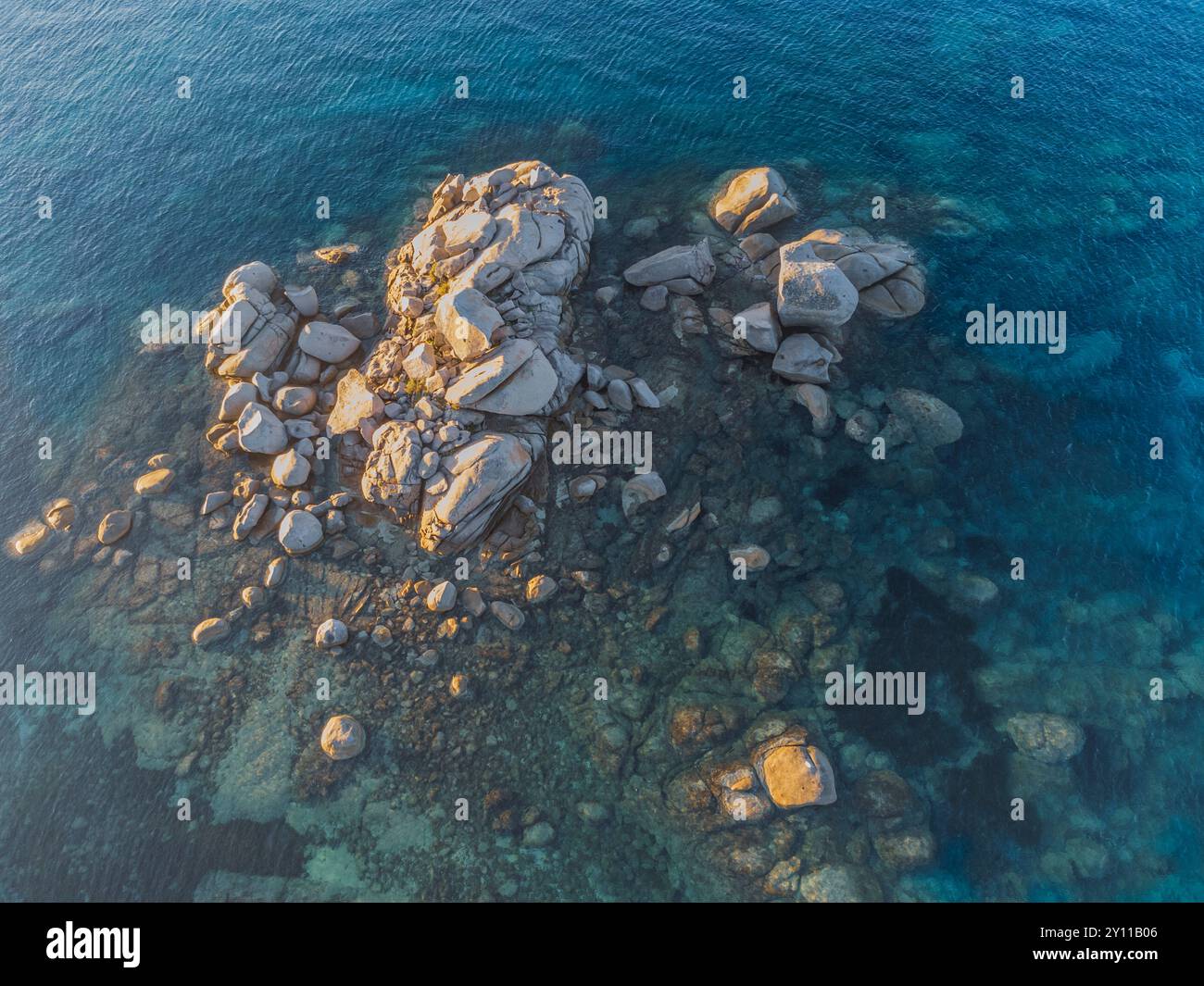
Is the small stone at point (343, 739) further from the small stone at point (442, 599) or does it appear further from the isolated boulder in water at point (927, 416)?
the isolated boulder in water at point (927, 416)

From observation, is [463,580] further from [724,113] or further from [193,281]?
[724,113]

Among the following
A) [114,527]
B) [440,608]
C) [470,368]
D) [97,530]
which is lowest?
[97,530]

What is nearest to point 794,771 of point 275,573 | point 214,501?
point 275,573

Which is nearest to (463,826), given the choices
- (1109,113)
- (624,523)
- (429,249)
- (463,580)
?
(463,580)

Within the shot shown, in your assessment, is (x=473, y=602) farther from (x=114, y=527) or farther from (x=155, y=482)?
(x=114, y=527)

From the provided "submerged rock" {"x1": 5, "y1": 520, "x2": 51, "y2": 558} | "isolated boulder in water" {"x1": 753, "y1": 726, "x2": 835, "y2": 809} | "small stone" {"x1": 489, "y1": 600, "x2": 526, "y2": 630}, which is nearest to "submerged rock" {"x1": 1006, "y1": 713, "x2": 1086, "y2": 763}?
"isolated boulder in water" {"x1": 753, "y1": 726, "x2": 835, "y2": 809}
